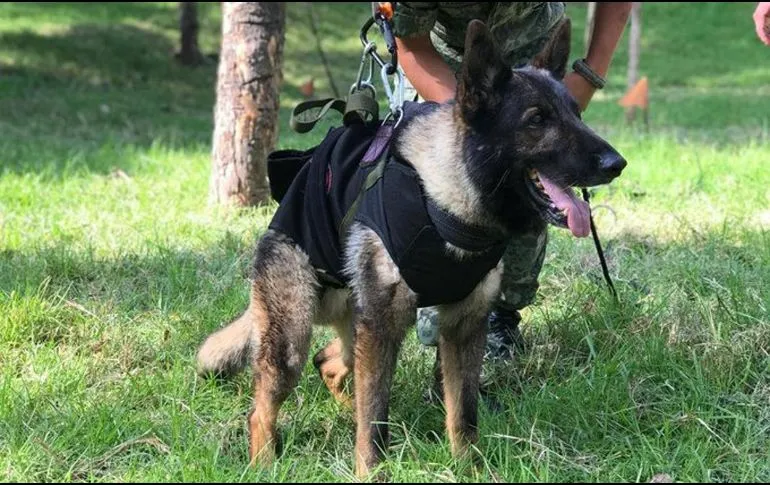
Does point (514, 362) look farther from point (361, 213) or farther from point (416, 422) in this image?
point (361, 213)

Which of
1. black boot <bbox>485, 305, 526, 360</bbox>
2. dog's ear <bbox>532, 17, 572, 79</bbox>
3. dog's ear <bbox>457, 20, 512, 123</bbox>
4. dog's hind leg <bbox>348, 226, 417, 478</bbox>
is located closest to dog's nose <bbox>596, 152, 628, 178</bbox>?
dog's ear <bbox>457, 20, 512, 123</bbox>

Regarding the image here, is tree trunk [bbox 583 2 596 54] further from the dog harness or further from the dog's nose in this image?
the dog's nose

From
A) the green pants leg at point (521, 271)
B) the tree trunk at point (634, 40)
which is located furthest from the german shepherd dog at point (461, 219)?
the tree trunk at point (634, 40)

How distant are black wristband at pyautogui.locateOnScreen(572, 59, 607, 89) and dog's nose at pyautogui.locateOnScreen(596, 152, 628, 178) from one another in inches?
36.9

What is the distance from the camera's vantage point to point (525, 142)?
8.86ft

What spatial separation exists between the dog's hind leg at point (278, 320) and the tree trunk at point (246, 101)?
9.92ft

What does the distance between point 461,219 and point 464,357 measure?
1.75 ft

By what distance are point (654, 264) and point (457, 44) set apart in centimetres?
176

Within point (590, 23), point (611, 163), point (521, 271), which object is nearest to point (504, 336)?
point (521, 271)

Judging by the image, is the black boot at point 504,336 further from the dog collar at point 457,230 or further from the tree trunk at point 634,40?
the tree trunk at point 634,40

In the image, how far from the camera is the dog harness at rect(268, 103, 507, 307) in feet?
9.27

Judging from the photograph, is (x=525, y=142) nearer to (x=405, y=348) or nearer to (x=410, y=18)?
(x=410, y=18)

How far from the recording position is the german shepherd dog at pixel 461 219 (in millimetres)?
2672

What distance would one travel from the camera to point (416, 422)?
3344mm
